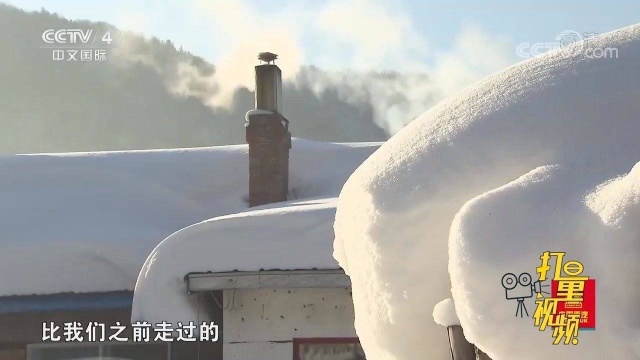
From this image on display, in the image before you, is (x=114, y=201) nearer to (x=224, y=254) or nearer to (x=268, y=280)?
(x=224, y=254)

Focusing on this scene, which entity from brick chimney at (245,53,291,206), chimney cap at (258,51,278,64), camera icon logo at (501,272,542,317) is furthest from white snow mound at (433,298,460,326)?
chimney cap at (258,51,278,64)

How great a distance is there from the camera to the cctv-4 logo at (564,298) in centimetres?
245

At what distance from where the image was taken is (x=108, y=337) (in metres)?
9.93

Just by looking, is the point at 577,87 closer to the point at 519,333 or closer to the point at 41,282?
the point at 519,333

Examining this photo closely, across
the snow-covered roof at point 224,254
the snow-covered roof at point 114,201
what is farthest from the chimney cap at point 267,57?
the snow-covered roof at point 224,254

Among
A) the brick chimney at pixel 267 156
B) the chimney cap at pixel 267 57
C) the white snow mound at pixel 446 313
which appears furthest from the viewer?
the chimney cap at pixel 267 57

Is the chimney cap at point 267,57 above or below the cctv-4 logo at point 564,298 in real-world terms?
above

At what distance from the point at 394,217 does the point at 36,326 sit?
25.7ft

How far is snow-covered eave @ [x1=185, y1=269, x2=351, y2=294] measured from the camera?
25.8 ft

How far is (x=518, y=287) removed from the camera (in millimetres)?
2471

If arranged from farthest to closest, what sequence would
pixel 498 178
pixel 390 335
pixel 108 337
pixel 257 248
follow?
pixel 108 337
pixel 257 248
pixel 390 335
pixel 498 178

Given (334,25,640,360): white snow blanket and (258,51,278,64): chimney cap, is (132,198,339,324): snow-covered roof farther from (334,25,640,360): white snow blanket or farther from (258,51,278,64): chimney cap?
(258,51,278,64): chimney cap

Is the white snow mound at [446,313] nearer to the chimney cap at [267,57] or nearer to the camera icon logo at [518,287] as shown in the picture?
the camera icon logo at [518,287]

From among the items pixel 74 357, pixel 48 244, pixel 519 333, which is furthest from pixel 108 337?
pixel 519 333
